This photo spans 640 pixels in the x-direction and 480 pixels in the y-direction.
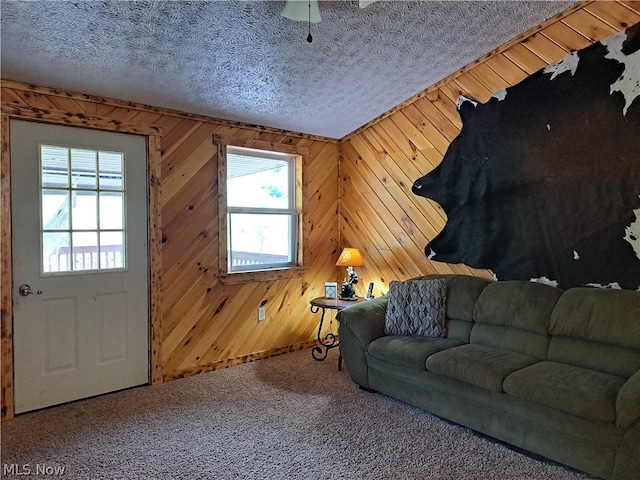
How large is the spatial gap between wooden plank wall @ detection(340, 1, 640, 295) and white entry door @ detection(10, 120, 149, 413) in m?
2.19

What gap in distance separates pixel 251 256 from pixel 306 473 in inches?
92.2

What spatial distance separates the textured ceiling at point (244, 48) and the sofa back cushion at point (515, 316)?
185cm

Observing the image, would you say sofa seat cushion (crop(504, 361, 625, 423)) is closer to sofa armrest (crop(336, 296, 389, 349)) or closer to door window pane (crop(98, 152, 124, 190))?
sofa armrest (crop(336, 296, 389, 349))

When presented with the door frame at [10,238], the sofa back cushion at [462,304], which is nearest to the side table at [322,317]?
the sofa back cushion at [462,304]

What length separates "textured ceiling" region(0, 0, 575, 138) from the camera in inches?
93.3

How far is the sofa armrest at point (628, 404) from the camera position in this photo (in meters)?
1.97

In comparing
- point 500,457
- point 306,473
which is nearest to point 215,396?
point 306,473

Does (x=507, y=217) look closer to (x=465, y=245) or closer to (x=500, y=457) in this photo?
(x=465, y=245)

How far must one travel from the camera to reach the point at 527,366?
257 cm

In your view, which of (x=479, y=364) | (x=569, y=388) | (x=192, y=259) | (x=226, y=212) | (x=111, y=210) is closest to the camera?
(x=569, y=388)

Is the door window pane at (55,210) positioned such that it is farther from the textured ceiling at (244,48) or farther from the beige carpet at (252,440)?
the beige carpet at (252,440)

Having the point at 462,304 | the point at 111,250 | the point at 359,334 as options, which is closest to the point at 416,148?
the point at 462,304

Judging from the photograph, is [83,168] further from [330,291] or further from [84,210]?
[330,291]

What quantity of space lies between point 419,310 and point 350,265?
3.45ft
